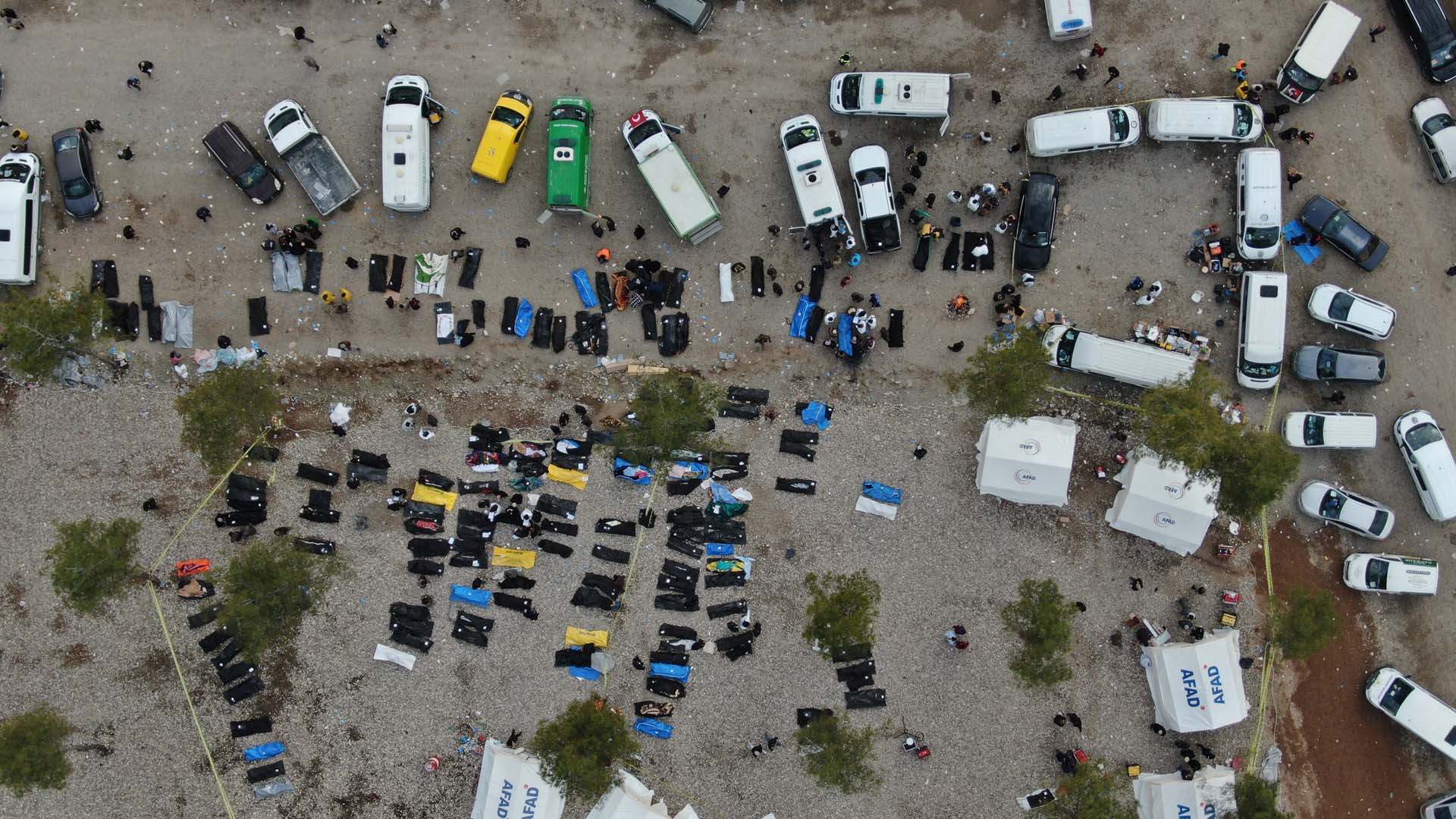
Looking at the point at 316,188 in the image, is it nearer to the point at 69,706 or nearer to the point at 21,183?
the point at 21,183

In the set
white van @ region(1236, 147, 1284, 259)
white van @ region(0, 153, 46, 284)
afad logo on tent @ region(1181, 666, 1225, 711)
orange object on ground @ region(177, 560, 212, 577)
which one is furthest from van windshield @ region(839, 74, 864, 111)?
white van @ region(0, 153, 46, 284)

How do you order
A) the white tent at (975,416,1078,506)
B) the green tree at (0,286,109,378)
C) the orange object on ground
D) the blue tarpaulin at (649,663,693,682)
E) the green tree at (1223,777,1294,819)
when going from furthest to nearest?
the blue tarpaulin at (649,663,693,682), the orange object on ground, the white tent at (975,416,1078,506), the green tree at (1223,777,1294,819), the green tree at (0,286,109,378)

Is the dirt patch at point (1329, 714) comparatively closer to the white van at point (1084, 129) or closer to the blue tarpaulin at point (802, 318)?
the white van at point (1084, 129)

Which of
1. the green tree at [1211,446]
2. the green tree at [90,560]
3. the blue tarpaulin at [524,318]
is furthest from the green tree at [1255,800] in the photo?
the green tree at [90,560]

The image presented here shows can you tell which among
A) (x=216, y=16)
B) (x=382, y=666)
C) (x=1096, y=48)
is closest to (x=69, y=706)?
(x=382, y=666)

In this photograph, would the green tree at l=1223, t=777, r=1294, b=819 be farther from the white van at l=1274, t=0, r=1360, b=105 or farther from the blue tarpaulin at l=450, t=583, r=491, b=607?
the blue tarpaulin at l=450, t=583, r=491, b=607

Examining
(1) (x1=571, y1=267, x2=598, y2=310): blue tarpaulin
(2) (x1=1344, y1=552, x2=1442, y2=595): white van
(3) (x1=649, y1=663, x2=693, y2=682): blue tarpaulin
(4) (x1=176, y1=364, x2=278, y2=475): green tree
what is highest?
(1) (x1=571, y1=267, x2=598, y2=310): blue tarpaulin
